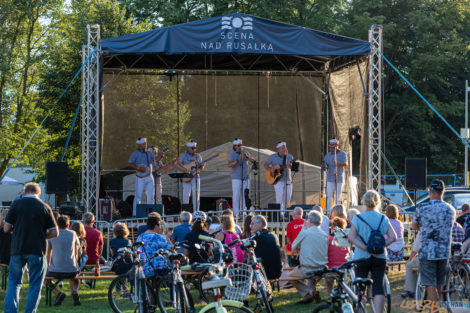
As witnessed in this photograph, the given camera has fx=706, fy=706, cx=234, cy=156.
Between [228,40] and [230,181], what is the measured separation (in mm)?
6058

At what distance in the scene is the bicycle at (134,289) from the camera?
24.2 ft

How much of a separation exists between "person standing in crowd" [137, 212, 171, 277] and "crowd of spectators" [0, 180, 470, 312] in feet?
0.04

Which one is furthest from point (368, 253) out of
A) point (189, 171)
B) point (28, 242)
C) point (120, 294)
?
point (189, 171)

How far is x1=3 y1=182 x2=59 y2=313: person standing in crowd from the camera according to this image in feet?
24.0

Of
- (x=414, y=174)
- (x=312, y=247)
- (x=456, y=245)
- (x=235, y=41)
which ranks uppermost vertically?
(x=235, y=41)

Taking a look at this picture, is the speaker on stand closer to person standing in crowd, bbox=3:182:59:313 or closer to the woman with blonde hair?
the woman with blonde hair

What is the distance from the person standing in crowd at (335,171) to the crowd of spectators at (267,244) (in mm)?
5292

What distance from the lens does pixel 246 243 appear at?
709 centimetres

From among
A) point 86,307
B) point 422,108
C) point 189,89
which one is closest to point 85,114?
point 189,89

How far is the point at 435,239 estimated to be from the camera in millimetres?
7230

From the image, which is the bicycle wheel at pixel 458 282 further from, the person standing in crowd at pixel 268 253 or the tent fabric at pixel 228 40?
the tent fabric at pixel 228 40

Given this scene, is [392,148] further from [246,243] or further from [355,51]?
[246,243]

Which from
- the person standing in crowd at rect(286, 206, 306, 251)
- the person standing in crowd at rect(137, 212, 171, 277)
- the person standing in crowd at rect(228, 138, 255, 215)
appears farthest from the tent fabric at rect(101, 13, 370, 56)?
the person standing in crowd at rect(137, 212, 171, 277)

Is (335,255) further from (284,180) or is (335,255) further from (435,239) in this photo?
(284,180)
